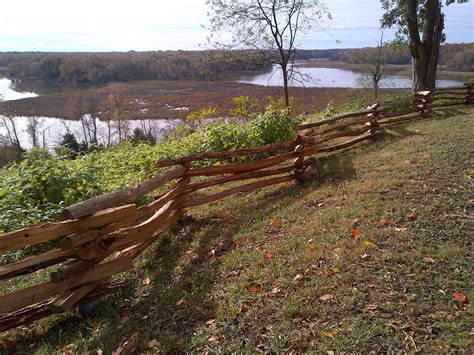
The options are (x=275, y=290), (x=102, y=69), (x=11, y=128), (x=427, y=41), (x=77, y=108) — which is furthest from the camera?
(x=102, y=69)

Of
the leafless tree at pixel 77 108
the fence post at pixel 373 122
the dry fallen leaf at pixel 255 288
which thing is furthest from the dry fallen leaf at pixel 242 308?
the leafless tree at pixel 77 108

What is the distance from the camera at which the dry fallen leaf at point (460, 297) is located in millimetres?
2836

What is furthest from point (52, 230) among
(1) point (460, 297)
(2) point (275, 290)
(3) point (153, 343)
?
(1) point (460, 297)

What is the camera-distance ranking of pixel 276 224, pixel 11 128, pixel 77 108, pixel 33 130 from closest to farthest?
pixel 276 224
pixel 33 130
pixel 11 128
pixel 77 108

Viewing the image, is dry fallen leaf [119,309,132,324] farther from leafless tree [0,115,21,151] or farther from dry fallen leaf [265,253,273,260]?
leafless tree [0,115,21,151]

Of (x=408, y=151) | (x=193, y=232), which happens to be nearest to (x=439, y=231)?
(x=193, y=232)

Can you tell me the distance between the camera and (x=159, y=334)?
3.05 metres

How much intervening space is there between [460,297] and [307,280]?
1.32 meters

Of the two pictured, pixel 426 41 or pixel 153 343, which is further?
pixel 426 41

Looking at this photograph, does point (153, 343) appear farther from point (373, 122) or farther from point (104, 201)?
point (373, 122)

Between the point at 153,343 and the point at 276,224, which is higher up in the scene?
the point at 276,224

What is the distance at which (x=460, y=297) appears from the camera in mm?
2873

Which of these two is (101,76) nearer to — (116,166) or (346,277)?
(116,166)

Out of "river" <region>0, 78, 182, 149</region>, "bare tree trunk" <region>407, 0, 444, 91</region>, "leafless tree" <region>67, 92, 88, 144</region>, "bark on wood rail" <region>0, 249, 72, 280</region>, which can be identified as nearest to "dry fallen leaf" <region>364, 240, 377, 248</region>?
"bark on wood rail" <region>0, 249, 72, 280</region>
